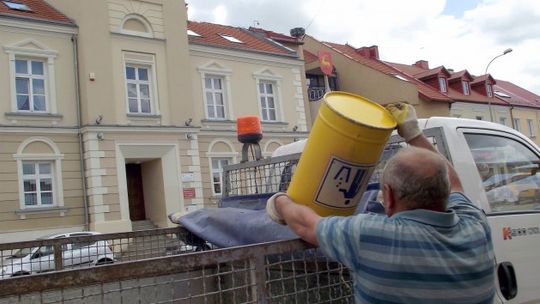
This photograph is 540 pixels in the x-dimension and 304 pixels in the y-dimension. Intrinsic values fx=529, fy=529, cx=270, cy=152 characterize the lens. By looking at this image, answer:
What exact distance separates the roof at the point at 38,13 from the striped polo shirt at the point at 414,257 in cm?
1862

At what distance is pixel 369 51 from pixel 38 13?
80.3ft

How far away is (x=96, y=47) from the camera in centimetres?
1878

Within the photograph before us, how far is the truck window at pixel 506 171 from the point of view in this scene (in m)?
3.26

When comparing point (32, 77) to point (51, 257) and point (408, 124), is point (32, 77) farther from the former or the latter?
point (408, 124)

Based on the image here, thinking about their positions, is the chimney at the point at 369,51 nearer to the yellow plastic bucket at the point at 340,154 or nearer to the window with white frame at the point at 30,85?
the window with white frame at the point at 30,85

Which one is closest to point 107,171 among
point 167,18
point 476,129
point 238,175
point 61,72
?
point 61,72

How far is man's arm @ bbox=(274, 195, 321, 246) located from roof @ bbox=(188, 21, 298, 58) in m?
20.3

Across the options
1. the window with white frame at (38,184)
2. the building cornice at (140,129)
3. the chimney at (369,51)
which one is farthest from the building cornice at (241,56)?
the chimney at (369,51)

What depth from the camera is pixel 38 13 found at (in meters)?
18.9

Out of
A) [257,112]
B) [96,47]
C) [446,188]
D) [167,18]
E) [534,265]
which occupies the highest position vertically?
[167,18]

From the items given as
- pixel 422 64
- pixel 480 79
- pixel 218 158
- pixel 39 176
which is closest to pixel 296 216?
pixel 39 176

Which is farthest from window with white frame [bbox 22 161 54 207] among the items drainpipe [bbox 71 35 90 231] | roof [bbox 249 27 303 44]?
roof [bbox 249 27 303 44]

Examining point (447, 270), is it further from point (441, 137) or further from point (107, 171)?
point (107, 171)

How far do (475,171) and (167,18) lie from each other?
19485mm
